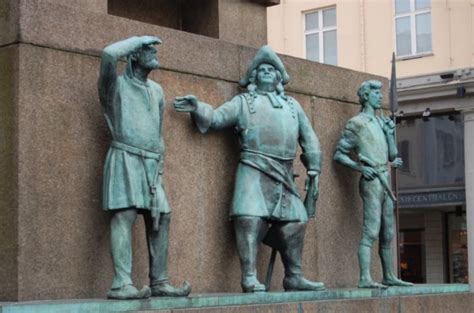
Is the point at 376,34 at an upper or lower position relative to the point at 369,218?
upper

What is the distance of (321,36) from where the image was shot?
29016 mm

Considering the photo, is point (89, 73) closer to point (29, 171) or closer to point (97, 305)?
point (29, 171)

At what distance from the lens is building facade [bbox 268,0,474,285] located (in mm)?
25906

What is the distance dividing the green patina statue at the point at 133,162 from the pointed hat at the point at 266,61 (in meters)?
1.27

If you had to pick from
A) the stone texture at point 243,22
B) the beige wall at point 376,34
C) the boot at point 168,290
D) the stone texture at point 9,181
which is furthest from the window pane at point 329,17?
the stone texture at point 9,181

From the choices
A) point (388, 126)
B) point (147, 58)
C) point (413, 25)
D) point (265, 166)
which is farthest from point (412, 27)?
point (147, 58)

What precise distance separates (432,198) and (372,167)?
17.8 metres

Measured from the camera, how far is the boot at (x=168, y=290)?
25.3 ft

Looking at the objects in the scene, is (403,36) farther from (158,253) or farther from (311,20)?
(158,253)

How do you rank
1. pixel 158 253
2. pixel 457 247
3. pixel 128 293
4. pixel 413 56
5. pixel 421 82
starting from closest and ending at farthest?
pixel 128 293, pixel 158 253, pixel 421 82, pixel 413 56, pixel 457 247

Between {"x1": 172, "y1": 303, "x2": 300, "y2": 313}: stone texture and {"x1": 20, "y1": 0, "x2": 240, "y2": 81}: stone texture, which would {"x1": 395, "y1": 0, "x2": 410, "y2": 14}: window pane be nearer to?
{"x1": 20, "y1": 0, "x2": 240, "y2": 81}: stone texture

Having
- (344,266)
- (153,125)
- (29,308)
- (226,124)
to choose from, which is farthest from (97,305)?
(344,266)

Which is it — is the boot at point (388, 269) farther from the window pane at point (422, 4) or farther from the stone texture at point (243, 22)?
the window pane at point (422, 4)

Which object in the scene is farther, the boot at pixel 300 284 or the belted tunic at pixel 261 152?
the boot at pixel 300 284
